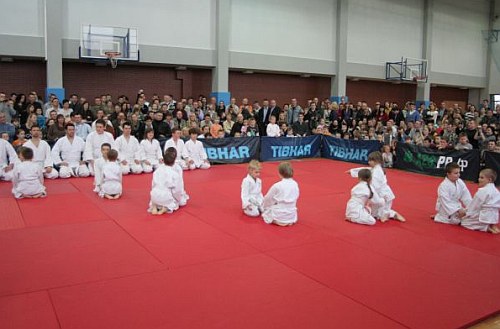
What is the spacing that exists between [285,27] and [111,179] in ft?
46.9

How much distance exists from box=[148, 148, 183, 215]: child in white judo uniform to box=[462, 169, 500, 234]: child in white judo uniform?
15.5ft

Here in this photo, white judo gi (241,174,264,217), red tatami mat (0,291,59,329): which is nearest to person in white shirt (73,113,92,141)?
white judo gi (241,174,264,217)

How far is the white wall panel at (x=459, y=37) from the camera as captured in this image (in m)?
25.3

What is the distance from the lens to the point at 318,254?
5.50 metres

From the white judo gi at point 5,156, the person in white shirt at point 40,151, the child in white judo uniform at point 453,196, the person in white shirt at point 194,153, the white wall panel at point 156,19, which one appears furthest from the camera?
the white wall panel at point 156,19

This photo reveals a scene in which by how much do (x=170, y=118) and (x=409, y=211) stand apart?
8204mm

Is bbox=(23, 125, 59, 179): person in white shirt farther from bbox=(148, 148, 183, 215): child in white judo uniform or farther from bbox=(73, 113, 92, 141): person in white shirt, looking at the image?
bbox=(148, 148, 183, 215): child in white judo uniform

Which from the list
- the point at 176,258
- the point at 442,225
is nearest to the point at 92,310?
the point at 176,258

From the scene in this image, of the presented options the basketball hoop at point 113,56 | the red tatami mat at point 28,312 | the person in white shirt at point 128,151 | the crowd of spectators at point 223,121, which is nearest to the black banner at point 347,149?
the crowd of spectators at point 223,121

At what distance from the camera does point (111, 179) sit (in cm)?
833

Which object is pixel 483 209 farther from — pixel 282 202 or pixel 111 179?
pixel 111 179

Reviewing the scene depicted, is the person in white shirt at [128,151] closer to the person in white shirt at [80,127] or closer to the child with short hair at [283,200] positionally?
the person in white shirt at [80,127]

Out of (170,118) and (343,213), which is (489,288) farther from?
(170,118)

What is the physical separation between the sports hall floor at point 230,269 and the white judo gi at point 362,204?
0.18 m
